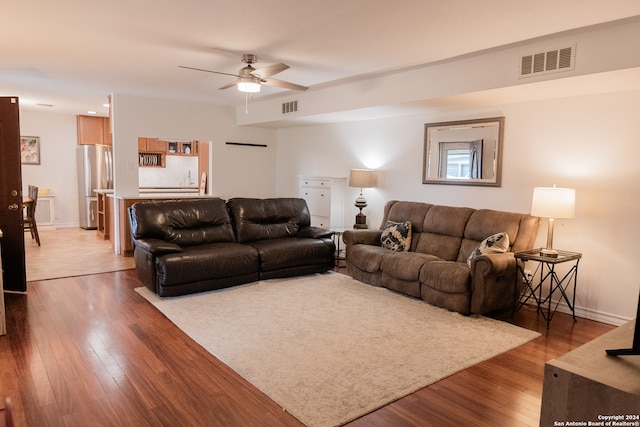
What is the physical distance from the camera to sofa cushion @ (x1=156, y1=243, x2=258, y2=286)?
415cm

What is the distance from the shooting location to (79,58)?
13.7 feet

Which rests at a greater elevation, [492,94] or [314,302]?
[492,94]

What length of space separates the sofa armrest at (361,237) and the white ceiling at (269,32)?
A: 184 cm

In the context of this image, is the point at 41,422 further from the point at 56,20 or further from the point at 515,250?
the point at 515,250

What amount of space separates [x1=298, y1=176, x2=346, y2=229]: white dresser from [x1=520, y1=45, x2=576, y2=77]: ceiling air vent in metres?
3.30

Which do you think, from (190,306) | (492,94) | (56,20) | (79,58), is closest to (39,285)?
(190,306)

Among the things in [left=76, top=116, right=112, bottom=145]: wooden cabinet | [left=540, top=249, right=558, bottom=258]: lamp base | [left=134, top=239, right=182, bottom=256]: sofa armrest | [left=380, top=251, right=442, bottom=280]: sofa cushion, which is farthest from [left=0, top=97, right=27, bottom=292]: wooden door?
→ [left=540, top=249, right=558, bottom=258]: lamp base

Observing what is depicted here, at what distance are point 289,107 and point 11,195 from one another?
3577 millimetres

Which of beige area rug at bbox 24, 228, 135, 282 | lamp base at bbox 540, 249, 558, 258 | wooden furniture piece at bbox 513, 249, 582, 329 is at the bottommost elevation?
beige area rug at bbox 24, 228, 135, 282

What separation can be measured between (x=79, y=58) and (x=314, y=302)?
3.38 meters

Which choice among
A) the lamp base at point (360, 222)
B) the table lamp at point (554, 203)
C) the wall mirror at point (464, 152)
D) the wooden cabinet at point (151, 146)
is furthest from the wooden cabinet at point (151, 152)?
the table lamp at point (554, 203)

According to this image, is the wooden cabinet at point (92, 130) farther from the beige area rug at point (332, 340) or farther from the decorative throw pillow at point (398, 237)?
the decorative throw pillow at point (398, 237)

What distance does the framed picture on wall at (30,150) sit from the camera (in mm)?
8438

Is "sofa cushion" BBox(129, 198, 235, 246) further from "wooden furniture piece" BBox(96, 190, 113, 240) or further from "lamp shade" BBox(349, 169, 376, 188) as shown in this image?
"wooden furniture piece" BBox(96, 190, 113, 240)
